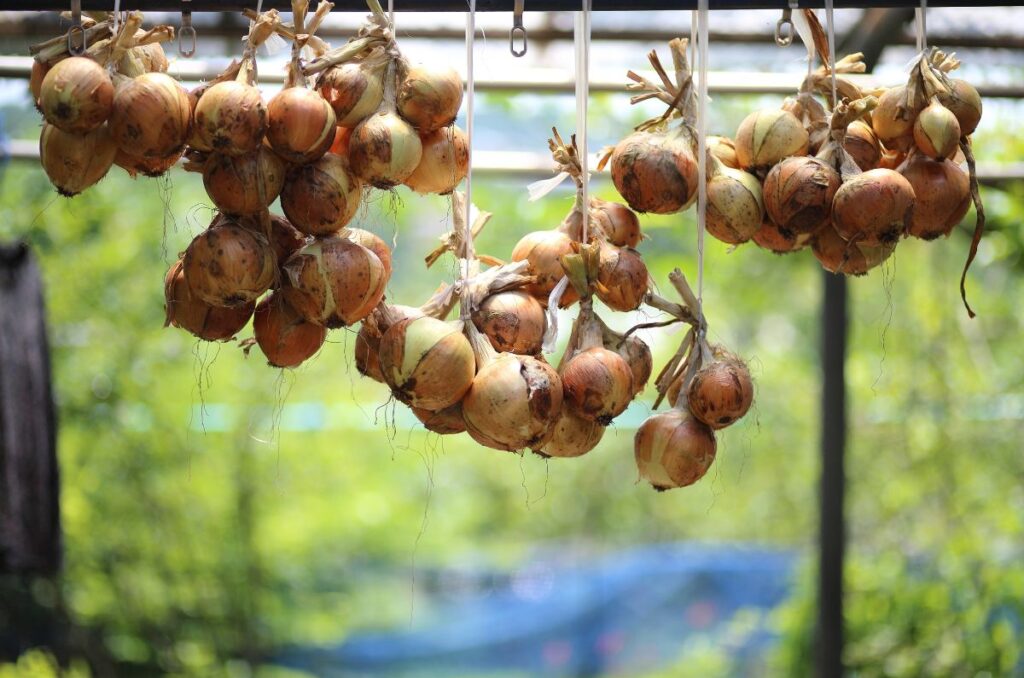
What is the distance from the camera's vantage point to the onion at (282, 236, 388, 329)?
1.00 metres

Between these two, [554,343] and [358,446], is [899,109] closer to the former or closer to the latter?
[554,343]

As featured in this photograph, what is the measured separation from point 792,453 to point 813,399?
11.0 inches

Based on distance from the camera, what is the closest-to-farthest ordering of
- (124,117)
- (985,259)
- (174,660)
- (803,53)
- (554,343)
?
(124,117), (554,343), (803,53), (985,259), (174,660)

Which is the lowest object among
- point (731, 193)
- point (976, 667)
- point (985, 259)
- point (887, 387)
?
point (976, 667)

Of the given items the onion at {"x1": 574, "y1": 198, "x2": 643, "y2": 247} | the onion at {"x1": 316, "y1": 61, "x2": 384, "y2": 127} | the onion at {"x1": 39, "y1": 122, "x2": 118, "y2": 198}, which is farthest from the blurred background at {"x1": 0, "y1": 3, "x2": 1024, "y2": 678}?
the onion at {"x1": 39, "y1": 122, "x2": 118, "y2": 198}

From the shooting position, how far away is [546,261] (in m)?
1.15

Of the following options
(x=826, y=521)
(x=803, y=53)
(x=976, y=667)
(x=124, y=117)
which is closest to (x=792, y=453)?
(x=976, y=667)

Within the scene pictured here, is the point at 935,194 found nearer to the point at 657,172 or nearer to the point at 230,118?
the point at 657,172

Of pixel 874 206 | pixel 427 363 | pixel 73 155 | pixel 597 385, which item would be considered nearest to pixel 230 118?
pixel 73 155

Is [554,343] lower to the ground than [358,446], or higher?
higher

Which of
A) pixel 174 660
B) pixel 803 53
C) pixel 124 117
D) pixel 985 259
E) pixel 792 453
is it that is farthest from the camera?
pixel 792 453

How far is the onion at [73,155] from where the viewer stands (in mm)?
977

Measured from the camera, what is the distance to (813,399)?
4258mm

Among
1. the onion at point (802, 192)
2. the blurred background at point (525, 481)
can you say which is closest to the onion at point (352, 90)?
the onion at point (802, 192)
